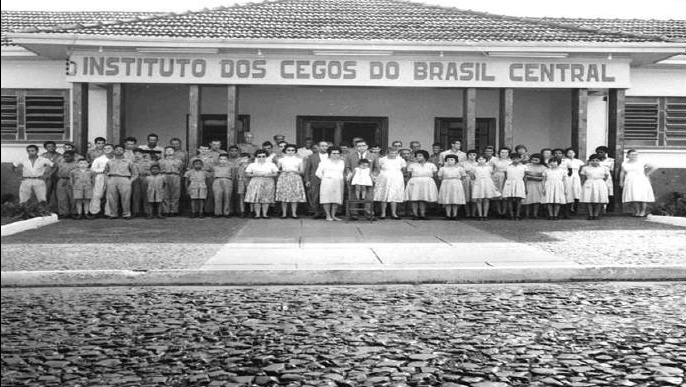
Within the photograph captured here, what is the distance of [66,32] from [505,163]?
9.46 meters

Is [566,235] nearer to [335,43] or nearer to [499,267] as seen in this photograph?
[499,267]

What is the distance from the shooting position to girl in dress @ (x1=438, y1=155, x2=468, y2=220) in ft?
46.0

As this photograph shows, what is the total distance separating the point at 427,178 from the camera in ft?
47.1

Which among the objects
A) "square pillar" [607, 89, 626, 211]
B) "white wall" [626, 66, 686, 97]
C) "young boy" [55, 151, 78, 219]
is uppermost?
"white wall" [626, 66, 686, 97]

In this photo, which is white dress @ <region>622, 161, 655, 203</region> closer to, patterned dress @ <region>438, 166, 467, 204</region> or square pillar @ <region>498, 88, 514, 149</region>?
square pillar @ <region>498, 88, 514, 149</region>

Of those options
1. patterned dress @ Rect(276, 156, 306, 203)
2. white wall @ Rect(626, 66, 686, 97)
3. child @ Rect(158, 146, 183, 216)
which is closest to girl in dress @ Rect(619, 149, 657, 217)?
white wall @ Rect(626, 66, 686, 97)

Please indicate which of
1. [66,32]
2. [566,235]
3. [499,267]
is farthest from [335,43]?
[499,267]

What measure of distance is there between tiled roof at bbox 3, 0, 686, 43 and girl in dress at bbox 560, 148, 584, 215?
8.52 feet

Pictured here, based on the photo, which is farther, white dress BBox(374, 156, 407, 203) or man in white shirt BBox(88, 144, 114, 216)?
white dress BBox(374, 156, 407, 203)

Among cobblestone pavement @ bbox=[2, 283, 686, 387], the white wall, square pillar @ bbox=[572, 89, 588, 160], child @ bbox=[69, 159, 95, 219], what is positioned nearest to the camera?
cobblestone pavement @ bbox=[2, 283, 686, 387]

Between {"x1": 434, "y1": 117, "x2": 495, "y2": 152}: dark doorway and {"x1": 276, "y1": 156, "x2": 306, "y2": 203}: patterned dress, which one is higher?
{"x1": 434, "y1": 117, "x2": 495, "y2": 152}: dark doorway

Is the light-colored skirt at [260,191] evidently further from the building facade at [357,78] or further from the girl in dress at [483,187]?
the girl in dress at [483,187]

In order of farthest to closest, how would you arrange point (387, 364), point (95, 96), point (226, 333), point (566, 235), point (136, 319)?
Result: point (95, 96) < point (566, 235) < point (136, 319) < point (226, 333) < point (387, 364)

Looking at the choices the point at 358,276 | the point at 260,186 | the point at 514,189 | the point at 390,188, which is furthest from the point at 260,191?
the point at 358,276
